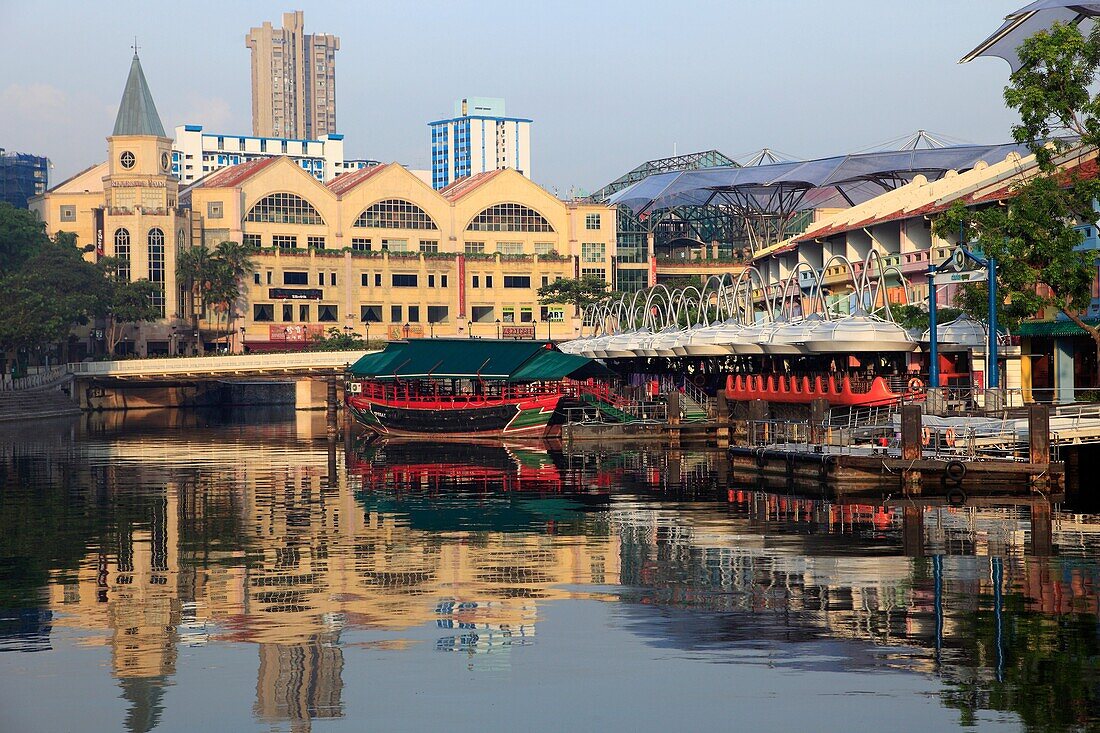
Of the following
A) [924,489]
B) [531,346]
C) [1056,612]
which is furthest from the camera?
[531,346]

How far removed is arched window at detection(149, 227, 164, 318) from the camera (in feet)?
531

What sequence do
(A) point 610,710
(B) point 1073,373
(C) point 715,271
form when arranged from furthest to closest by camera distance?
(C) point 715,271 < (B) point 1073,373 < (A) point 610,710

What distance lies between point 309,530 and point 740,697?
2464 centimetres

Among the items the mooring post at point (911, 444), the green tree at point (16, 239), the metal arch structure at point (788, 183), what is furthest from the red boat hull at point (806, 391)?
the green tree at point (16, 239)

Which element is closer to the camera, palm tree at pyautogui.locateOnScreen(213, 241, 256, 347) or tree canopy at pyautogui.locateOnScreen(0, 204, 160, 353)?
tree canopy at pyautogui.locateOnScreen(0, 204, 160, 353)

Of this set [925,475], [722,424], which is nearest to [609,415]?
[722,424]

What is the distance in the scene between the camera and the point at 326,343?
6289 inches

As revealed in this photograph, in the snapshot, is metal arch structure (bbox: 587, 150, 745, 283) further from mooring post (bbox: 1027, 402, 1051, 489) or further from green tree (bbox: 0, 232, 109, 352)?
mooring post (bbox: 1027, 402, 1051, 489)

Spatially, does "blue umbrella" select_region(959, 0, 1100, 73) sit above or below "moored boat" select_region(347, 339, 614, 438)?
above

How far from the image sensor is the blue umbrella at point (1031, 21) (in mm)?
89250

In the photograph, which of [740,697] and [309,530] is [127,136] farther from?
[740,697]

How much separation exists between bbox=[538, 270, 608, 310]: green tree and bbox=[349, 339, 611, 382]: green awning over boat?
6746cm

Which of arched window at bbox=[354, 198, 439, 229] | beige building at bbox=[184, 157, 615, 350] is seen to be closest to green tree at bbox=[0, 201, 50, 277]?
beige building at bbox=[184, 157, 615, 350]

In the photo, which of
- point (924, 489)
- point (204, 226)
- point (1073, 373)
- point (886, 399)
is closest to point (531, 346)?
point (886, 399)
